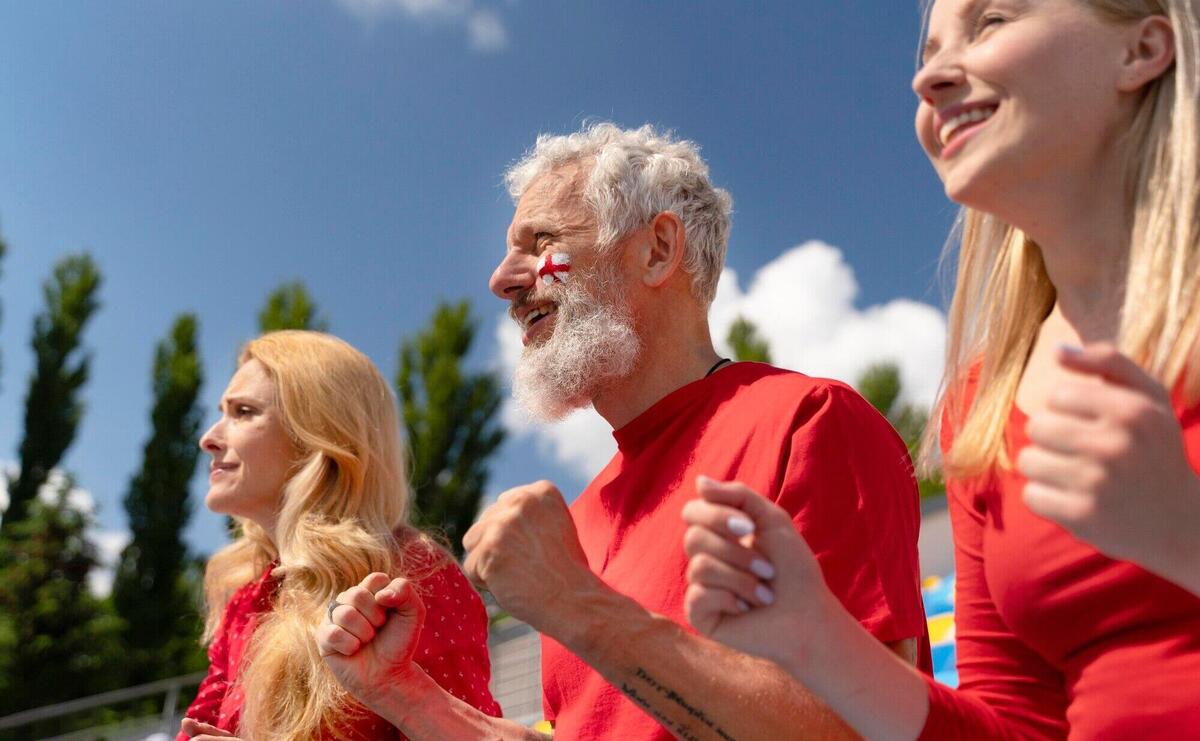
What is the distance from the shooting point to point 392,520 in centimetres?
326

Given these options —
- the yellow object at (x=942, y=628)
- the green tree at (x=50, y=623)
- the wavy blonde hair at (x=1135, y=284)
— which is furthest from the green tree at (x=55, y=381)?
the wavy blonde hair at (x=1135, y=284)

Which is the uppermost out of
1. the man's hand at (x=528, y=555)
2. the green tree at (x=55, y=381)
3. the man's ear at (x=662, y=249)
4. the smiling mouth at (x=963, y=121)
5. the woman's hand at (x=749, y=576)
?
the smiling mouth at (x=963, y=121)

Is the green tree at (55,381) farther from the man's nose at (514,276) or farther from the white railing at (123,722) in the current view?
the man's nose at (514,276)

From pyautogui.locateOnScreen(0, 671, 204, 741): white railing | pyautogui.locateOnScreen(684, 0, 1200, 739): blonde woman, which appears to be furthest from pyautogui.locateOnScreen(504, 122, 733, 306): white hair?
pyautogui.locateOnScreen(0, 671, 204, 741): white railing

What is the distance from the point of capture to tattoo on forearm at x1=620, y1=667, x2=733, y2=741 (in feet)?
A: 5.04

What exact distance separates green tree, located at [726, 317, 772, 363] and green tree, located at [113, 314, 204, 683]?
8429 mm

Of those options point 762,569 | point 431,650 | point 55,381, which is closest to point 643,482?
point 431,650

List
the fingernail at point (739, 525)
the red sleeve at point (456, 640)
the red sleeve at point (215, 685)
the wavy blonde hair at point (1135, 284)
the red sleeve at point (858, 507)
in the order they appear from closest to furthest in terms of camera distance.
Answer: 1. the fingernail at point (739, 525)
2. the wavy blonde hair at point (1135, 284)
3. the red sleeve at point (858, 507)
4. the red sleeve at point (456, 640)
5. the red sleeve at point (215, 685)

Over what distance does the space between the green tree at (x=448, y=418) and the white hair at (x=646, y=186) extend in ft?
45.5

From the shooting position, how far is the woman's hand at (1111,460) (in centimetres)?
90

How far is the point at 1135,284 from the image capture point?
1.25m

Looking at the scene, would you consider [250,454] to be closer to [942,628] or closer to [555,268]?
[555,268]

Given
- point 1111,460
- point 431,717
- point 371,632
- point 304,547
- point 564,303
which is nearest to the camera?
point 1111,460

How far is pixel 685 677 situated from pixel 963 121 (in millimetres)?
828
